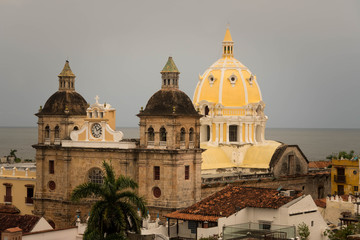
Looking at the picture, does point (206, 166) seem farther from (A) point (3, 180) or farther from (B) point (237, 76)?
(A) point (3, 180)

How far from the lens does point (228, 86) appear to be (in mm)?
86562

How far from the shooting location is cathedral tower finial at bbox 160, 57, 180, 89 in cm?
6981

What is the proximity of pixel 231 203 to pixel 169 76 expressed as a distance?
1466 centimetres

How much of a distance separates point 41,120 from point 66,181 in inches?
257

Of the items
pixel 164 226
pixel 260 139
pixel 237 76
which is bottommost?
pixel 164 226

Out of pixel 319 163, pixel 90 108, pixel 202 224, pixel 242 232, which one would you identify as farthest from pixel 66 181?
pixel 319 163

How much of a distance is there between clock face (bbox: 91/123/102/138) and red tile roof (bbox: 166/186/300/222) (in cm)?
1430

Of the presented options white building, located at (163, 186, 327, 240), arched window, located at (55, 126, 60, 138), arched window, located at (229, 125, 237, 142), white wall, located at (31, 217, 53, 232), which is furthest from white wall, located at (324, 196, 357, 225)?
arched window, located at (55, 126, 60, 138)

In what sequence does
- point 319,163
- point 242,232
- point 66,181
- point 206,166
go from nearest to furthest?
point 242,232, point 66,181, point 206,166, point 319,163

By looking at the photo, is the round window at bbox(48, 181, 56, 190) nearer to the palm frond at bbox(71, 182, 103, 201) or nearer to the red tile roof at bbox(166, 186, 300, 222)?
the red tile roof at bbox(166, 186, 300, 222)

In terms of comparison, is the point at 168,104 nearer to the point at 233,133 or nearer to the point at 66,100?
the point at 66,100

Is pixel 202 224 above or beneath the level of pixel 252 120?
beneath

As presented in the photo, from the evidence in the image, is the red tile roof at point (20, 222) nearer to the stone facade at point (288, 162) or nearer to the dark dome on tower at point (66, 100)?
the dark dome on tower at point (66, 100)

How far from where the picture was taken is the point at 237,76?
8662cm
